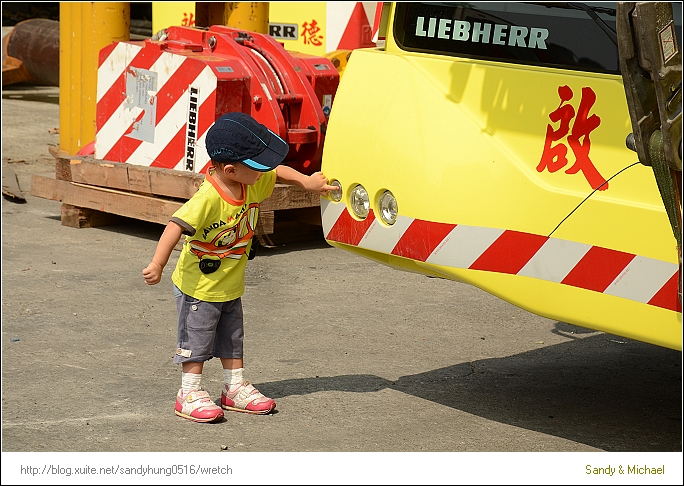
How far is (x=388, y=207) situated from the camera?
383 cm

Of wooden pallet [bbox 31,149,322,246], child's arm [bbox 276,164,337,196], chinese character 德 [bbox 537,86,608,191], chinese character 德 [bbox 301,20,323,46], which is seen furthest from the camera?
chinese character 德 [bbox 301,20,323,46]

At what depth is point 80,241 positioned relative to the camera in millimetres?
7016

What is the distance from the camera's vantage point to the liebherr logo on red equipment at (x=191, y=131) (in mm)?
6715

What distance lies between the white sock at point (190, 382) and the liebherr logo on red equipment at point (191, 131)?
3044 mm

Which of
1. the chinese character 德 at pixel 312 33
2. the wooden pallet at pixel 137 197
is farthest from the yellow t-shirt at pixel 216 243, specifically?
the chinese character 德 at pixel 312 33

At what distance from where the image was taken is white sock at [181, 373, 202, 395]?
396cm

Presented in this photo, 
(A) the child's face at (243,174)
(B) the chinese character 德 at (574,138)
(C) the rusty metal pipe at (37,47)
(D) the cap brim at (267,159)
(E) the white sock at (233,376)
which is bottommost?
(C) the rusty metal pipe at (37,47)

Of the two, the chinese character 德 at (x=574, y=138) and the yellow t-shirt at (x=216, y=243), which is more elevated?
the chinese character 德 at (x=574, y=138)

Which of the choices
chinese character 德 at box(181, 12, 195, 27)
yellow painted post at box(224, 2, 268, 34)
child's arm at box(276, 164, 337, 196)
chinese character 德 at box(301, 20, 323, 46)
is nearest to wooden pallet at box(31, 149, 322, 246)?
yellow painted post at box(224, 2, 268, 34)

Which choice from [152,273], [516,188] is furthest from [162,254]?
[516,188]

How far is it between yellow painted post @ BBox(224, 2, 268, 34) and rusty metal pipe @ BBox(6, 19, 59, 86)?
7108 millimetres

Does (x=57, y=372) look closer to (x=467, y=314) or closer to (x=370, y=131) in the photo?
Result: (x=370, y=131)

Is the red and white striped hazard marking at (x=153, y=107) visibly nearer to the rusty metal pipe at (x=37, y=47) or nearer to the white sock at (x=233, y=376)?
the white sock at (x=233, y=376)

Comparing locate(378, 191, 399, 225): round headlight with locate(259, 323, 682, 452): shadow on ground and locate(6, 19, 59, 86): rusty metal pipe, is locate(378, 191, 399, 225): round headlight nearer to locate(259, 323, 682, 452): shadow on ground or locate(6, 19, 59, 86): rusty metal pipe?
locate(259, 323, 682, 452): shadow on ground
